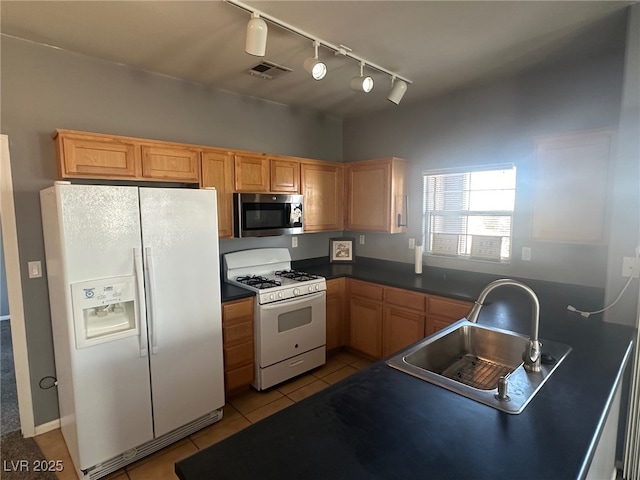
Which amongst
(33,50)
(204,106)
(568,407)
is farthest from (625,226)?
(33,50)

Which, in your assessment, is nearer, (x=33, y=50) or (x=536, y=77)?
(x=33, y=50)

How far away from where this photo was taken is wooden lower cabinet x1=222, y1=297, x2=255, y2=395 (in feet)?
8.81

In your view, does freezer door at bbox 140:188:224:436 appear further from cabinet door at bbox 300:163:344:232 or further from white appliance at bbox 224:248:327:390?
cabinet door at bbox 300:163:344:232

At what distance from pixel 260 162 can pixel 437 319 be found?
212 cm

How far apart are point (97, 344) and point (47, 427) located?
1.13 m

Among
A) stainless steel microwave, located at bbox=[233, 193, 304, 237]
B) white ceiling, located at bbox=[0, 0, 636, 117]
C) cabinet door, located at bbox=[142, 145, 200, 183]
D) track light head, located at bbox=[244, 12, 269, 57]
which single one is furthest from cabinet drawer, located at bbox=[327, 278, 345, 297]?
track light head, located at bbox=[244, 12, 269, 57]

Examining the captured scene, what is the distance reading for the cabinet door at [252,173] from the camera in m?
2.98

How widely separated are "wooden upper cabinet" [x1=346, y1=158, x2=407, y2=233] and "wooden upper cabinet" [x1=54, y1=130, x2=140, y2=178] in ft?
7.28

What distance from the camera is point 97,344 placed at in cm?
194

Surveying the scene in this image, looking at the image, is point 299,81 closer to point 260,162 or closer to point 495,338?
point 260,162

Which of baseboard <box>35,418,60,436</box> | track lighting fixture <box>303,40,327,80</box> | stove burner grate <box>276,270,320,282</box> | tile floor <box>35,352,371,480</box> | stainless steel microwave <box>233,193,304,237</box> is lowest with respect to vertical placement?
tile floor <box>35,352,371,480</box>

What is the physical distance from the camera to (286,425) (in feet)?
3.41

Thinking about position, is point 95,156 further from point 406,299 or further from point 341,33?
point 406,299

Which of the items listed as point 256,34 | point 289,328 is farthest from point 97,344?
point 256,34
